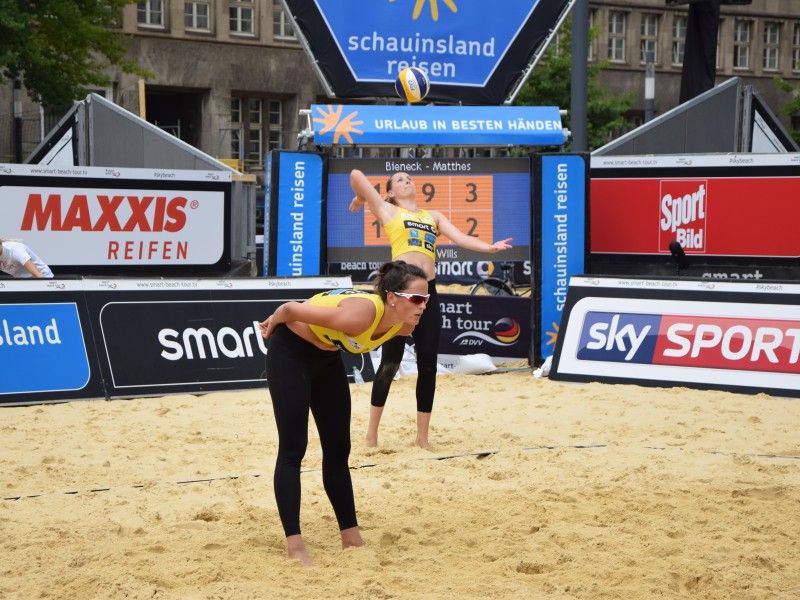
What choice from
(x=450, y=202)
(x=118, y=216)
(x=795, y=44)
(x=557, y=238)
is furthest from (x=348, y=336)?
(x=795, y=44)

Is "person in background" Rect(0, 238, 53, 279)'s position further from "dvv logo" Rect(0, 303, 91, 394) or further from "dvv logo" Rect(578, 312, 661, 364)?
→ "dvv logo" Rect(578, 312, 661, 364)

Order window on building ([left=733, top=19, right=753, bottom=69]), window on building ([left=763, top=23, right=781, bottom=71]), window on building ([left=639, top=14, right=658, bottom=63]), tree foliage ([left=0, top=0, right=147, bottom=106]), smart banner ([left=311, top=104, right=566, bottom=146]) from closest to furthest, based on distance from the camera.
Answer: smart banner ([left=311, top=104, right=566, bottom=146]) < tree foliage ([left=0, top=0, right=147, bottom=106]) < window on building ([left=639, top=14, right=658, bottom=63]) < window on building ([left=733, top=19, right=753, bottom=69]) < window on building ([left=763, top=23, right=781, bottom=71])

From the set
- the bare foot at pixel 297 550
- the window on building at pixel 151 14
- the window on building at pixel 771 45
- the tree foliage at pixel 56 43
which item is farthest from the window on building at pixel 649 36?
the bare foot at pixel 297 550

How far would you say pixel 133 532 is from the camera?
18.1 feet

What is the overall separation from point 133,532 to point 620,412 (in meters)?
4.67

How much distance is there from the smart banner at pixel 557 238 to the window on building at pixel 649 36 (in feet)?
118

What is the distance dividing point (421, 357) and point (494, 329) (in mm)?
4061

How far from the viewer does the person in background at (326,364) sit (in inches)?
188

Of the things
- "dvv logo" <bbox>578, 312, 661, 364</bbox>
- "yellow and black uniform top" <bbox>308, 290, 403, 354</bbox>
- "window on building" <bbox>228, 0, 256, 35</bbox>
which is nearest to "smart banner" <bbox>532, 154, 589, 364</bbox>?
"dvv logo" <bbox>578, 312, 661, 364</bbox>

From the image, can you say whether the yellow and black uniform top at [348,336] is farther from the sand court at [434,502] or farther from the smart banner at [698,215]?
the smart banner at [698,215]

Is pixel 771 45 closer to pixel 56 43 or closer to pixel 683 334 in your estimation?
pixel 56 43

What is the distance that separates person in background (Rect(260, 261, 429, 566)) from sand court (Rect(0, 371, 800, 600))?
296mm

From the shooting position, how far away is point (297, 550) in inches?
196

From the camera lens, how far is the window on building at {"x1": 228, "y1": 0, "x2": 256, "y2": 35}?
3819cm
